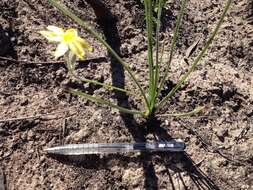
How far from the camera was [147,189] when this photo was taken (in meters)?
1.40

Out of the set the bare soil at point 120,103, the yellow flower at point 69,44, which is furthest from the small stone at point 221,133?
the yellow flower at point 69,44

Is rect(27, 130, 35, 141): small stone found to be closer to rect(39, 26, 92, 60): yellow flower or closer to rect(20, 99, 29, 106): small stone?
rect(20, 99, 29, 106): small stone

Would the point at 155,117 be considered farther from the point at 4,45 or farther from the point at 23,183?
the point at 4,45

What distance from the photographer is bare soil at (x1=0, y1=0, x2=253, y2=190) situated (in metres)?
1.42

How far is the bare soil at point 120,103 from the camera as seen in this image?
4.66 ft

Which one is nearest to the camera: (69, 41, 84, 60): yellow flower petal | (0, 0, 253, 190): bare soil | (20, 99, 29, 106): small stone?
→ (69, 41, 84, 60): yellow flower petal

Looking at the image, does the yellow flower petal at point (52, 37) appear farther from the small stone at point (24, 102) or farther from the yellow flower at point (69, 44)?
the small stone at point (24, 102)

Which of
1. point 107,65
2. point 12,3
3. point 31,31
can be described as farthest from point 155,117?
point 12,3

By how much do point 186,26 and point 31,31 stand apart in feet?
1.96


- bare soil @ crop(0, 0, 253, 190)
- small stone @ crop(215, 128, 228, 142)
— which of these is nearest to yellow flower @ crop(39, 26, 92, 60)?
bare soil @ crop(0, 0, 253, 190)

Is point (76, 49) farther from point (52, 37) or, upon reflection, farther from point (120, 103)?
point (120, 103)

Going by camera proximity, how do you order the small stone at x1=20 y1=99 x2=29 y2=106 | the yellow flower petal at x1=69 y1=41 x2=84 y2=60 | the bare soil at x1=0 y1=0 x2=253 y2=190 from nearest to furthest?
1. the yellow flower petal at x1=69 y1=41 x2=84 y2=60
2. the bare soil at x1=0 y1=0 x2=253 y2=190
3. the small stone at x1=20 y1=99 x2=29 y2=106

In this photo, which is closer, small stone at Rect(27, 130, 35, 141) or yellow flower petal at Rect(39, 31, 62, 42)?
yellow flower petal at Rect(39, 31, 62, 42)

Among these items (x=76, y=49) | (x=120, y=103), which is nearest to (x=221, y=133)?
(x=120, y=103)
